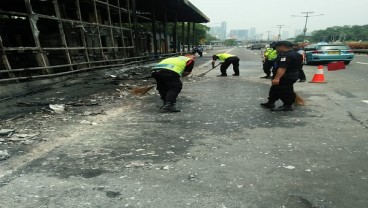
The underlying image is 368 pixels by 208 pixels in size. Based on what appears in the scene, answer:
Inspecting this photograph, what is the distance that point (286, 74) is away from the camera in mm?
6180

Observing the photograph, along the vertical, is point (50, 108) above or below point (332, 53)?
above

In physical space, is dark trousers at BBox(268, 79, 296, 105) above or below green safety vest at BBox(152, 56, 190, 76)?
below

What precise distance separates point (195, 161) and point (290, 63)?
3.72 m

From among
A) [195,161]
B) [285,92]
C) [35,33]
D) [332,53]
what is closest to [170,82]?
[285,92]

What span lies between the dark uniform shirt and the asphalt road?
0.84 meters

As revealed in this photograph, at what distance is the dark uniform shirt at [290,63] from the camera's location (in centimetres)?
603

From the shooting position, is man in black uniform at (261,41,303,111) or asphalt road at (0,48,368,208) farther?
man in black uniform at (261,41,303,111)

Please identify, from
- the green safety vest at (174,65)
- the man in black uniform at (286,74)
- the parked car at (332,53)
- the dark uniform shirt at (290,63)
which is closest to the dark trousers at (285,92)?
the man in black uniform at (286,74)

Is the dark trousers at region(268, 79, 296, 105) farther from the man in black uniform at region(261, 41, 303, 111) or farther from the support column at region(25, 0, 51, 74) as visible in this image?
the support column at region(25, 0, 51, 74)

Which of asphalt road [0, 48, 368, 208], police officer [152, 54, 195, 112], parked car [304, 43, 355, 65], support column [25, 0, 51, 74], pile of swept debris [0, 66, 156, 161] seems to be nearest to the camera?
asphalt road [0, 48, 368, 208]

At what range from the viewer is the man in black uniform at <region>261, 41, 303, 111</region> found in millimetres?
Answer: 6043

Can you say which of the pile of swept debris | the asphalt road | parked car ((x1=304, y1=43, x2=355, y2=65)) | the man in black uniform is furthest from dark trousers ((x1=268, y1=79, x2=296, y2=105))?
parked car ((x1=304, y1=43, x2=355, y2=65))

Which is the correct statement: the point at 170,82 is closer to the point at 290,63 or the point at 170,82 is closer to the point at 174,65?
the point at 174,65

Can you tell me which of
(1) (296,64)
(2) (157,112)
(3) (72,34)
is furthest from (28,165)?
(3) (72,34)
